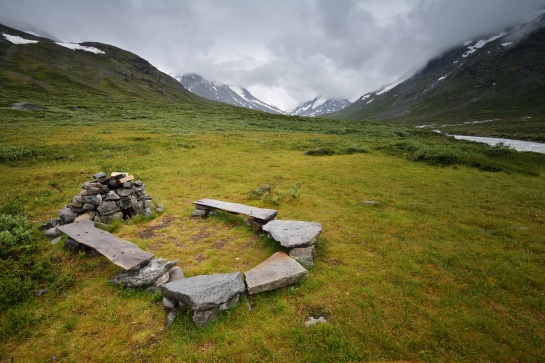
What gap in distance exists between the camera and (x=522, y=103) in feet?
484

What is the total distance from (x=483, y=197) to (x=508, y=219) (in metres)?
3.68

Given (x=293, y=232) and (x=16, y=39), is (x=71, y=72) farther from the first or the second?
(x=293, y=232)

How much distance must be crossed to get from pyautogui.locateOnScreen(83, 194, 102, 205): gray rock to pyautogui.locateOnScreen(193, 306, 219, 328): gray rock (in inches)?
313

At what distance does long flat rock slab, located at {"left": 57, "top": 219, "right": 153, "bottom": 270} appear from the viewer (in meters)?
6.95

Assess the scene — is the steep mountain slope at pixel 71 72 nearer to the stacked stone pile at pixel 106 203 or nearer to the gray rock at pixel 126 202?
the stacked stone pile at pixel 106 203

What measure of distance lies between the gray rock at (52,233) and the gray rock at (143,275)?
4.43 meters

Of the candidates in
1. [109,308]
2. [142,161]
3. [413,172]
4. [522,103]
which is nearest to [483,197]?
[413,172]

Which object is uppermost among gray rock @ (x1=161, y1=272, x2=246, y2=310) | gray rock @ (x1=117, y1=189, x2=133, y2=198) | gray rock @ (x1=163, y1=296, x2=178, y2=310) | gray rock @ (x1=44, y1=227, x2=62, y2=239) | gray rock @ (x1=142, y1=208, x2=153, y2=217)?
gray rock @ (x1=117, y1=189, x2=133, y2=198)

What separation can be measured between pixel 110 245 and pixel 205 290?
423 cm

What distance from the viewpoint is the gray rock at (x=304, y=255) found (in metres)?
7.66

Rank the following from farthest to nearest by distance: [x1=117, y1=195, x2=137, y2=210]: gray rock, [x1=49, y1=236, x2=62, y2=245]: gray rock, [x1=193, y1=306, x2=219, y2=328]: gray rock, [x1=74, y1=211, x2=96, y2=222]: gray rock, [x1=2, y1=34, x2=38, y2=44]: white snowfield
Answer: [x1=2, y1=34, x2=38, y2=44]: white snowfield < [x1=117, y1=195, x2=137, y2=210]: gray rock < [x1=74, y1=211, x2=96, y2=222]: gray rock < [x1=49, y1=236, x2=62, y2=245]: gray rock < [x1=193, y1=306, x2=219, y2=328]: gray rock

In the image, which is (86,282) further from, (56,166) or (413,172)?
(413,172)

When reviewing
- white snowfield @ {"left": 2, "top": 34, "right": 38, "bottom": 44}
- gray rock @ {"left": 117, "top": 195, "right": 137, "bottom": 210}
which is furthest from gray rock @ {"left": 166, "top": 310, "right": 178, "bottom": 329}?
white snowfield @ {"left": 2, "top": 34, "right": 38, "bottom": 44}

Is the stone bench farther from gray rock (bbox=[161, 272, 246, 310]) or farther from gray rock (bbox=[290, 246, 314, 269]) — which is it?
gray rock (bbox=[161, 272, 246, 310])
